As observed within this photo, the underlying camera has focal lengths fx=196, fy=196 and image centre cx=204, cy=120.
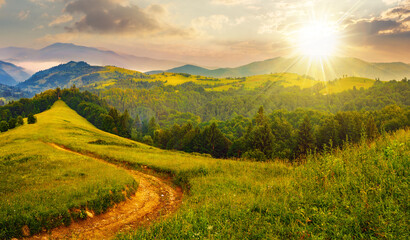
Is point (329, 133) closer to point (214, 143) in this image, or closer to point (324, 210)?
point (214, 143)

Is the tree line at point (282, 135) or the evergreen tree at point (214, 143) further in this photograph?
the evergreen tree at point (214, 143)

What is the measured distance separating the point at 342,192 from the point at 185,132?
97.9 metres

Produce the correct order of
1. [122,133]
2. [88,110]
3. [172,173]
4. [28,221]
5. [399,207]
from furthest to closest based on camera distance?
[88,110]
[122,133]
[172,173]
[28,221]
[399,207]

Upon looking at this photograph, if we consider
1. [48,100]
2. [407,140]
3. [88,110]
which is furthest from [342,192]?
[48,100]

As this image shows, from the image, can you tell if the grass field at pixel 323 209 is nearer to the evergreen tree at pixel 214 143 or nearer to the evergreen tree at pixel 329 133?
the evergreen tree at pixel 329 133

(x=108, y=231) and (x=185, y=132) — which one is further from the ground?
(x=108, y=231)

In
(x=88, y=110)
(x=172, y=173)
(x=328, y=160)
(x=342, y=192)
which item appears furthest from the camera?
(x=88, y=110)

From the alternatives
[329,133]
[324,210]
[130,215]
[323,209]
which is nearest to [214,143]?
[329,133]

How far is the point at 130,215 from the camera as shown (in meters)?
11.5

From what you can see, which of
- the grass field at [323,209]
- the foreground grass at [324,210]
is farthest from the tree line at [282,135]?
the foreground grass at [324,210]

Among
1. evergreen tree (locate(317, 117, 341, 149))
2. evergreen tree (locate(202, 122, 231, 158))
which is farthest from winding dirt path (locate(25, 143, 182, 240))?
evergreen tree (locate(317, 117, 341, 149))

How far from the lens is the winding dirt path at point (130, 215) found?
9180mm

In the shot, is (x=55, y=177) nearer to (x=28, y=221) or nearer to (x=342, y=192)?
(x=28, y=221)

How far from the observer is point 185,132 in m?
104
